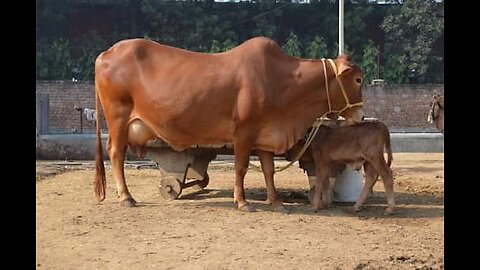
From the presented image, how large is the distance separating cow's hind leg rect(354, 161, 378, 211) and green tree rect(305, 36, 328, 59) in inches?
843

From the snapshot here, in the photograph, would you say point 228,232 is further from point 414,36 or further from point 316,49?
point 414,36

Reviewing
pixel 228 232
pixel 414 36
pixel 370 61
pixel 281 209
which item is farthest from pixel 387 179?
pixel 414 36

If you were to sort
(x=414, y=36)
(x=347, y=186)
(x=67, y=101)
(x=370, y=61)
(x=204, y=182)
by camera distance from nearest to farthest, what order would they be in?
(x=347, y=186) → (x=204, y=182) → (x=67, y=101) → (x=370, y=61) → (x=414, y=36)

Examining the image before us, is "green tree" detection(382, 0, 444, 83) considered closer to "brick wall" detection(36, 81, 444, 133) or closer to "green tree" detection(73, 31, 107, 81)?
"brick wall" detection(36, 81, 444, 133)

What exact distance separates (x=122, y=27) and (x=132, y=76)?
22.2 m

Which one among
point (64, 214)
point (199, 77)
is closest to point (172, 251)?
point (64, 214)

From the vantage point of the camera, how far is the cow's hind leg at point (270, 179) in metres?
9.27

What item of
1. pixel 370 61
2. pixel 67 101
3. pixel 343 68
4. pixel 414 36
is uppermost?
pixel 414 36

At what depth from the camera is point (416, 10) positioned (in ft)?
105

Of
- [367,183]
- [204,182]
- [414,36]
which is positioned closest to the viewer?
[367,183]

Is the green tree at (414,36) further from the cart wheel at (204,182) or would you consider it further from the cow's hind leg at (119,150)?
the cow's hind leg at (119,150)

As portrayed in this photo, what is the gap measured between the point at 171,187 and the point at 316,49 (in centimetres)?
2152

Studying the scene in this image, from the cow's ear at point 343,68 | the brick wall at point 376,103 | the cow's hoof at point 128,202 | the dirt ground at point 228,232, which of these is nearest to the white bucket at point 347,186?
the dirt ground at point 228,232

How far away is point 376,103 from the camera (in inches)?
1121
